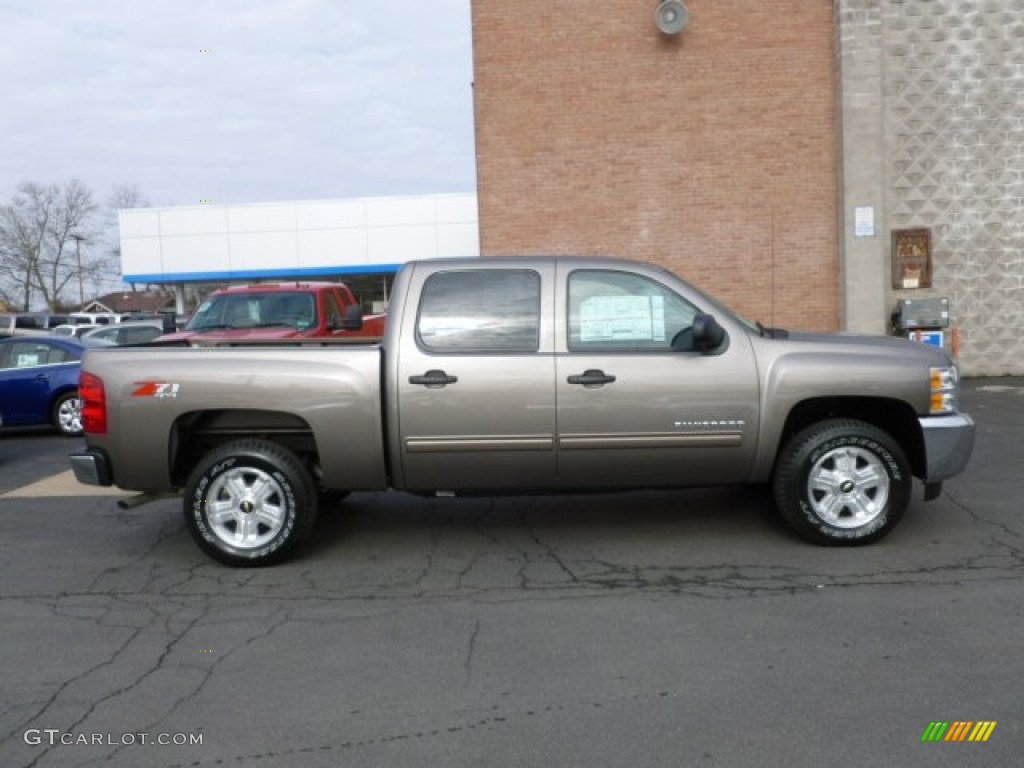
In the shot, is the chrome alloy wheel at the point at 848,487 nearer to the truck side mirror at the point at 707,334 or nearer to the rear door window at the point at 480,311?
the truck side mirror at the point at 707,334

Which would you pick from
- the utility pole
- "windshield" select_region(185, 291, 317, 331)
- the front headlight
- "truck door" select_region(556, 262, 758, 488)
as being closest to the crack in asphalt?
"truck door" select_region(556, 262, 758, 488)

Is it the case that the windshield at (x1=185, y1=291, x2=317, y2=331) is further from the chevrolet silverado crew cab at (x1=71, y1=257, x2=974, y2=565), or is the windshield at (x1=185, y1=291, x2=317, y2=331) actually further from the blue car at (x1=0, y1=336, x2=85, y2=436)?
the chevrolet silverado crew cab at (x1=71, y1=257, x2=974, y2=565)

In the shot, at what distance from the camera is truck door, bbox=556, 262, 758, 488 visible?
5.52 meters

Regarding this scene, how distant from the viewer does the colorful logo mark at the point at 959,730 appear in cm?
331

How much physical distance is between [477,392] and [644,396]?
1019 millimetres

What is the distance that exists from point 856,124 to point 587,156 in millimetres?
4308

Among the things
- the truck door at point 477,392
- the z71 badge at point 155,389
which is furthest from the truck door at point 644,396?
the z71 badge at point 155,389

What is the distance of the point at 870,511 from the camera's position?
5648mm

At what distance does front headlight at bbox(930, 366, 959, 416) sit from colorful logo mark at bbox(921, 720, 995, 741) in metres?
2.65

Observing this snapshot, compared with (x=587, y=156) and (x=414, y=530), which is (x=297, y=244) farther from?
→ (x=414, y=530)

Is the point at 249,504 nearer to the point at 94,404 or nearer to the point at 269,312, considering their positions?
the point at 94,404

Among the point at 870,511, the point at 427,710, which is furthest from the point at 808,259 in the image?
the point at 427,710

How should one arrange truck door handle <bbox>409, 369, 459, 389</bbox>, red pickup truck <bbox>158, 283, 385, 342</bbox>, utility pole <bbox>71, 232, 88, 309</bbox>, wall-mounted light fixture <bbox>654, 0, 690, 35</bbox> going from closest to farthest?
truck door handle <bbox>409, 369, 459, 389</bbox> < red pickup truck <bbox>158, 283, 385, 342</bbox> < wall-mounted light fixture <bbox>654, 0, 690, 35</bbox> < utility pole <bbox>71, 232, 88, 309</bbox>

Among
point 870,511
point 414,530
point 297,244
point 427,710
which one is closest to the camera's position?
point 427,710
